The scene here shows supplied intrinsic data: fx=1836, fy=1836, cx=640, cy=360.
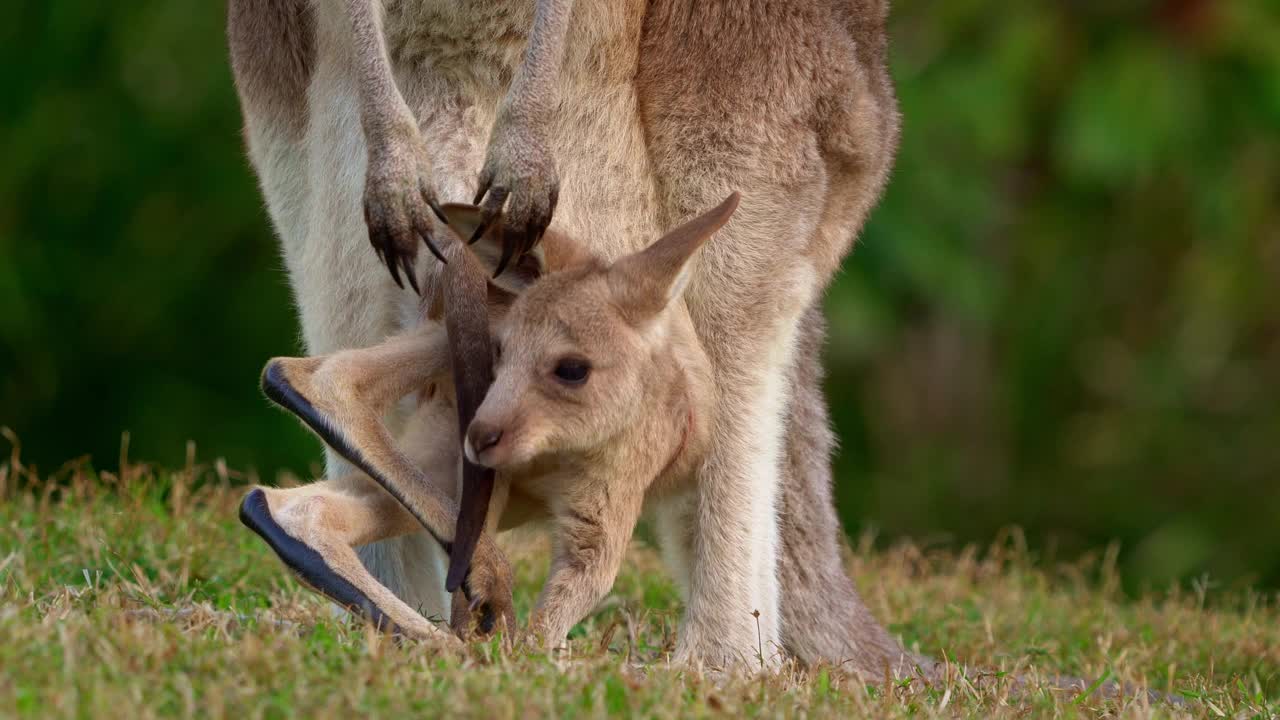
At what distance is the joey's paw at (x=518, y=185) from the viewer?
3490mm

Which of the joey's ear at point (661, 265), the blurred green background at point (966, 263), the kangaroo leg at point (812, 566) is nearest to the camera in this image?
the joey's ear at point (661, 265)

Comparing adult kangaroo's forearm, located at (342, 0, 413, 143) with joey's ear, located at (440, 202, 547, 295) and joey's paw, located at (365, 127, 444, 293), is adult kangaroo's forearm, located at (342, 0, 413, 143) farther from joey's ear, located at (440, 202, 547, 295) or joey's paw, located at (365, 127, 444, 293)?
joey's ear, located at (440, 202, 547, 295)

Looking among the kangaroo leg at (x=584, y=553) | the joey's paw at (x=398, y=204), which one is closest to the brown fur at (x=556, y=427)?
the kangaroo leg at (x=584, y=553)

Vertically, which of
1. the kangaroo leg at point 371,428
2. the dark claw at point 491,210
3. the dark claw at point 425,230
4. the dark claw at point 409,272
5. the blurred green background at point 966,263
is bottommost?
the blurred green background at point 966,263

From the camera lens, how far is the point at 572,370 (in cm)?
335

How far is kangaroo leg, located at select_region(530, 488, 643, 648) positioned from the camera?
3361 millimetres

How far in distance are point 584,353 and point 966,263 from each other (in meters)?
5.55

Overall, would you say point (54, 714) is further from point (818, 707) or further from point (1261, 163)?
point (1261, 163)

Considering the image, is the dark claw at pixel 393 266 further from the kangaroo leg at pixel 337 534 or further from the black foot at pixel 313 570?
the black foot at pixel 313 570

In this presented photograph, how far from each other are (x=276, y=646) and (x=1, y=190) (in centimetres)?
696

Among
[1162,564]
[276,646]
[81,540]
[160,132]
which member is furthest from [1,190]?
[276,646]

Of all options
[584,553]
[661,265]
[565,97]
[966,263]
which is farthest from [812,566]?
[966,263]

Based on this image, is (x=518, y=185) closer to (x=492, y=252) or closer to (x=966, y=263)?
(x=492, y=252)

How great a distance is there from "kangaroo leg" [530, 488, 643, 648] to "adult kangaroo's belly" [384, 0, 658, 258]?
66 centimetres
